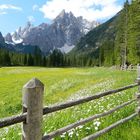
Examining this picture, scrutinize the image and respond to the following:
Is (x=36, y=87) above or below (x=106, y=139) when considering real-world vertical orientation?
above

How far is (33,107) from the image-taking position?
6.25 m

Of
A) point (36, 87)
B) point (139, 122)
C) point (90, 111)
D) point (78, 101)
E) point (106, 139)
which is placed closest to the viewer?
point (36, 87)

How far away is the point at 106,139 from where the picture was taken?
995cm

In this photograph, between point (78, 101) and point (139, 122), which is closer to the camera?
point (78, 101)

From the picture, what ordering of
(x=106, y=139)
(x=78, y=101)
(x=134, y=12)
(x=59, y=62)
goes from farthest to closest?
(x=59, y=62) < (x=134, y=12) < (x=106, y=139) < (x=78, y=101)

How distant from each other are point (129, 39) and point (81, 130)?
230ft

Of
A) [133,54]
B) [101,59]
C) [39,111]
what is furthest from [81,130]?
[101,59]

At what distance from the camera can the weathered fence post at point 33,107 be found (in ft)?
20.1

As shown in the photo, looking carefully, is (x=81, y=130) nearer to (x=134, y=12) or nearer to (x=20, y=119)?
(x=20, y=119)

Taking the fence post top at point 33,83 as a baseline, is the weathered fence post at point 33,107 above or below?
below

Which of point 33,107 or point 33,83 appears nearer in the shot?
point 33,83

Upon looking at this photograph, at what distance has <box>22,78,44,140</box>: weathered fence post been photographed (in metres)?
6.12

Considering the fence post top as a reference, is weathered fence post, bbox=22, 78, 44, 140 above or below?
below

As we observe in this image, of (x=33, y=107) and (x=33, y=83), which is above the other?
(x=33, y=83)
